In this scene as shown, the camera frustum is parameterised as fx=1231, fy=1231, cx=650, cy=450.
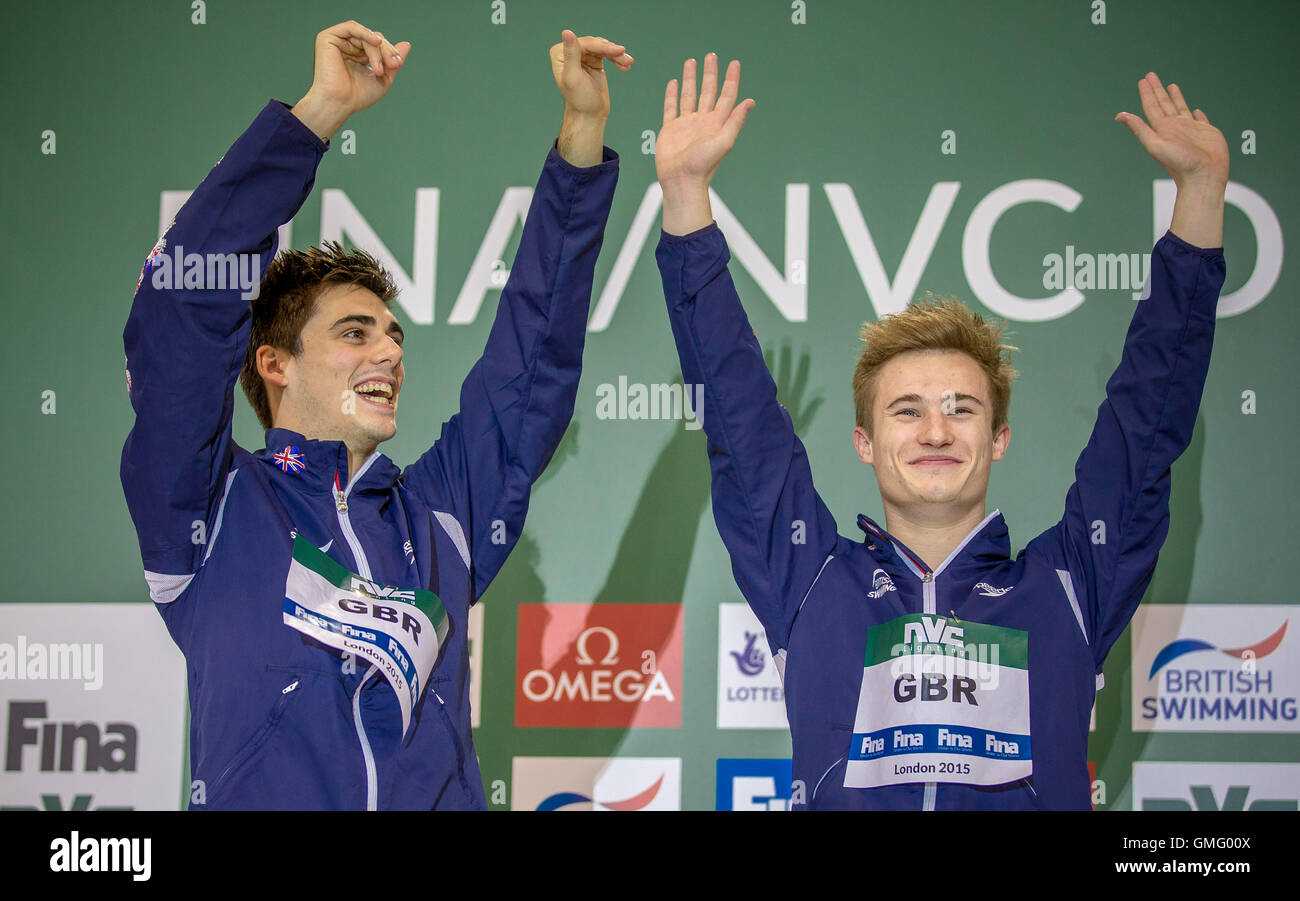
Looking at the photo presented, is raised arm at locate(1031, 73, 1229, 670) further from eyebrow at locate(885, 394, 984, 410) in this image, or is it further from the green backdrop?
the green backdrop

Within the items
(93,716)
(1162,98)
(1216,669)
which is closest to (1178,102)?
Result: (1162,98)

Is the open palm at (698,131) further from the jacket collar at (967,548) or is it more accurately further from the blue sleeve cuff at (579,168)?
the jacket collar at (967,548)

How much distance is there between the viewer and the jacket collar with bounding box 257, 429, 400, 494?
176cm

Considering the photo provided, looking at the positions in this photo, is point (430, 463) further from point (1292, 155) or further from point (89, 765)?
point (1292, 155)

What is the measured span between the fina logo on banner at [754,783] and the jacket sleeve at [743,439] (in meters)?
0.84

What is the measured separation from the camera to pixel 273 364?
1.97 metres

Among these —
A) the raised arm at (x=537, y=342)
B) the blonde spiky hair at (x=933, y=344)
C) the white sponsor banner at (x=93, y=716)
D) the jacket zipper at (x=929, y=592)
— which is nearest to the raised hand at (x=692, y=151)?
the raised arm at (x=537, y=342)

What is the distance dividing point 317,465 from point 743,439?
0.61 meters

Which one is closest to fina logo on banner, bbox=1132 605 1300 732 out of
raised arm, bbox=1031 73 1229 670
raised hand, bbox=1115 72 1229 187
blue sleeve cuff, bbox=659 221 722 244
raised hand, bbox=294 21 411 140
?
raised arm, bbox=1031 73 1229 670

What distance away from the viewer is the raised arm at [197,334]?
159 centimetres

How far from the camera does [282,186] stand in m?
1.65

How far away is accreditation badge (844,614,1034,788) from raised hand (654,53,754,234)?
2.14 ft

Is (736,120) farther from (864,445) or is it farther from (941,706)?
(941,706)

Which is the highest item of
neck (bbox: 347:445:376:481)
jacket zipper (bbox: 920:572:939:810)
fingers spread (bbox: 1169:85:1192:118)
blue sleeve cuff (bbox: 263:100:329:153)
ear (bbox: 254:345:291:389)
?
fingers spread (bbox: 1169:85:1192:118)
